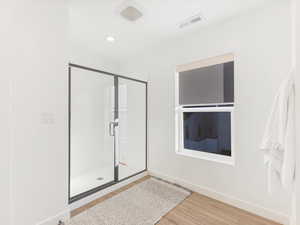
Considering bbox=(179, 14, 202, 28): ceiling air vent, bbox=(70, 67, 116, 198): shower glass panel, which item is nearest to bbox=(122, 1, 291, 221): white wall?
bbox=(179, 14, 202, 28): ceiling air vent

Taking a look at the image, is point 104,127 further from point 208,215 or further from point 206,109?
point 208,215

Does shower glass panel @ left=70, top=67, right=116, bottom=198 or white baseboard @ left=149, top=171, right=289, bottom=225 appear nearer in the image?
white baseboard @ left=149, top=171, right=289, bottom=225

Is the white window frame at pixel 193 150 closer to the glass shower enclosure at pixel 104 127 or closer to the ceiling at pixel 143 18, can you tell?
the glass shower enclosure at pixel 104 127

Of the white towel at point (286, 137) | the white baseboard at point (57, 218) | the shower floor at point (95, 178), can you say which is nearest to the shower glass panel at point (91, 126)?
the shower floor at point (95, 178)

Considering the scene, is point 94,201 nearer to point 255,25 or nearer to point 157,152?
point 157,152

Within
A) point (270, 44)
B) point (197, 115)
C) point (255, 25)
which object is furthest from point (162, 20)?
point (197, 115)

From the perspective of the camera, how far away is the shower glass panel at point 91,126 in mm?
2943

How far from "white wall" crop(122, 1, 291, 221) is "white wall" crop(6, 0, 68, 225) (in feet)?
5.56

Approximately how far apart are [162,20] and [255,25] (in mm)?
1122

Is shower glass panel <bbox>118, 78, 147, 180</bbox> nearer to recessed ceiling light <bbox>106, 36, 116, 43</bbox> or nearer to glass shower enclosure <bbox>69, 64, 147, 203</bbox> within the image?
glass shower enclosure <bbox>69, 64, 147, 203</bbox>

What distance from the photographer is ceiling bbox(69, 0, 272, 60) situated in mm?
1727

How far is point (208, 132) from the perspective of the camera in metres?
2.35

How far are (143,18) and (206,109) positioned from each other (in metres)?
1.54

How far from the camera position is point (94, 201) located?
2.04 meters
